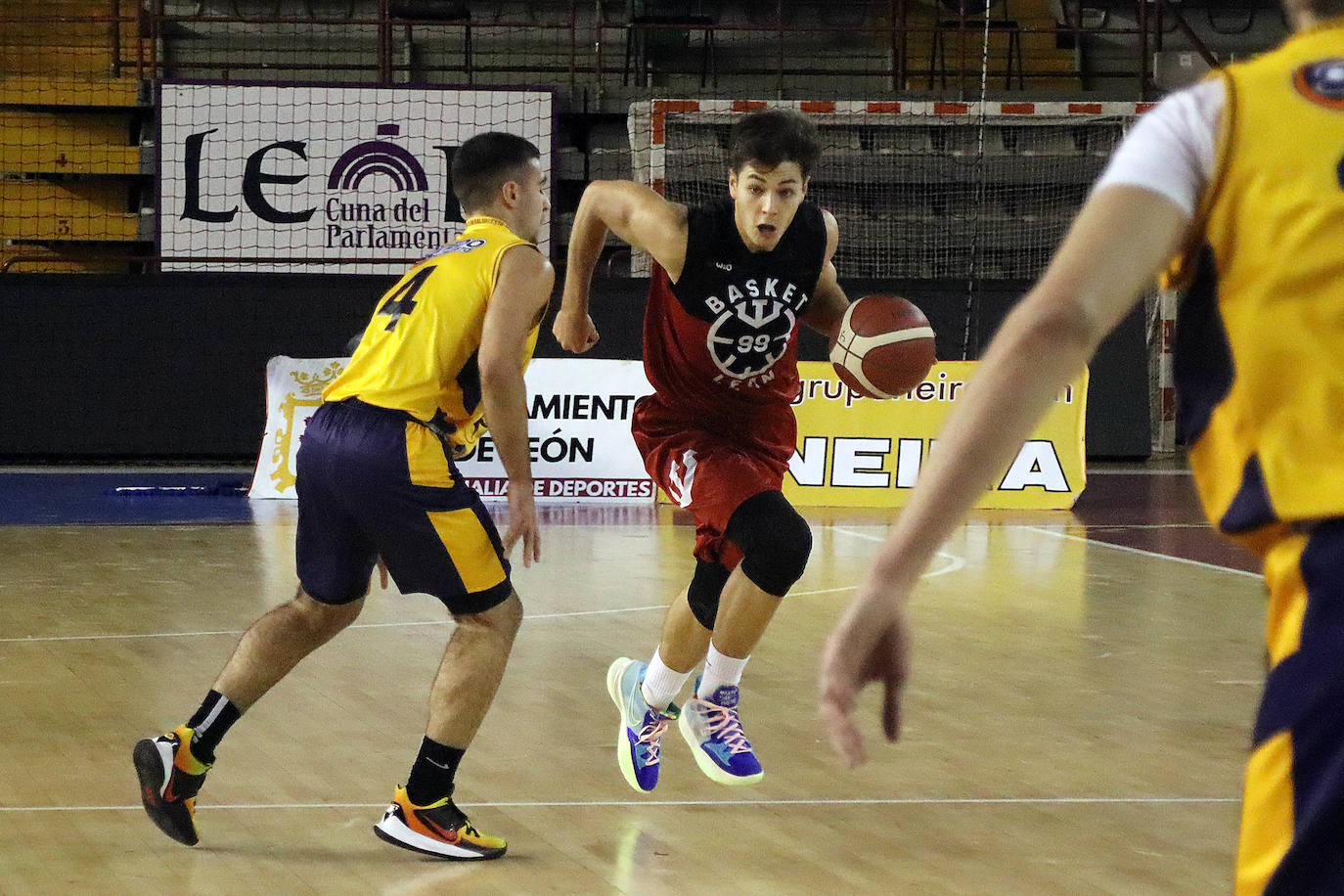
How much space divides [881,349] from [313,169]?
35.4 feet

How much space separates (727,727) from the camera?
4.48 m

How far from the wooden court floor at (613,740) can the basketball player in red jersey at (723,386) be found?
0.78ft

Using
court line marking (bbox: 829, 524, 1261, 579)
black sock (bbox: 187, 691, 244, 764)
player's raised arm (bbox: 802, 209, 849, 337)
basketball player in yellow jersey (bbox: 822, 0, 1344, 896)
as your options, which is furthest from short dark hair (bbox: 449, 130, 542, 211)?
court line marking (bbox: 829, 524, 1261, 579)

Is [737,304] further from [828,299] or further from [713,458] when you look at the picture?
[713,458]

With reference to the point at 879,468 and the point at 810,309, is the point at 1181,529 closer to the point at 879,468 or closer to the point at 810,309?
the point at 879,468

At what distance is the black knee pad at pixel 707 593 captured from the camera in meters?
4.70

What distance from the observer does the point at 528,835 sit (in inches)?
156

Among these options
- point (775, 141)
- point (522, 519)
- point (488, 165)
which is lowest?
point (522, 519)

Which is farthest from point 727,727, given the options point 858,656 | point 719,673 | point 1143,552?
point 1143,552

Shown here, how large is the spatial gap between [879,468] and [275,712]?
6.89 m

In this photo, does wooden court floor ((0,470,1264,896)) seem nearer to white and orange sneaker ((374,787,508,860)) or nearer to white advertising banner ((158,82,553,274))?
white and orange sneaker ((374,787,508,860))

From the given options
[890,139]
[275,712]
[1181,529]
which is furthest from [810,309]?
[890,139]

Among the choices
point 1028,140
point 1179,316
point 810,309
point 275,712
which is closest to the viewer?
point 1179,316

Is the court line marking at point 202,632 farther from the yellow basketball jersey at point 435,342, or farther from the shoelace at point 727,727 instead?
the yellow basketball jersey at point 435,342
